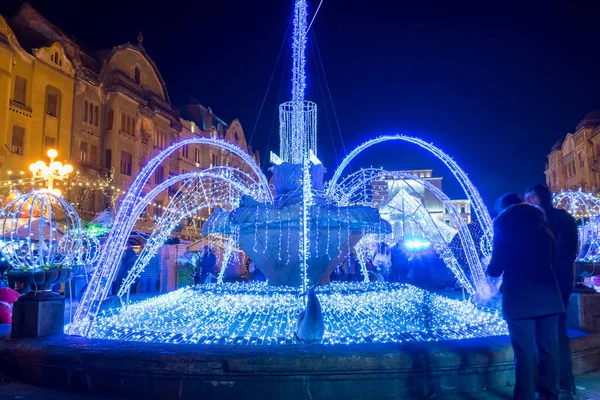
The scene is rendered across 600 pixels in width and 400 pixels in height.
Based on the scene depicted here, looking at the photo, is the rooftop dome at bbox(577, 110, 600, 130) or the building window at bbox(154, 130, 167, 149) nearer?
the building window at bbox(154, 130, 167, 149)

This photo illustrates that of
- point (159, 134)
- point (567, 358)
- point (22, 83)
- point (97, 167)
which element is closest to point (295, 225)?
point (567, 358)

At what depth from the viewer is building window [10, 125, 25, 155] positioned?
2566cm

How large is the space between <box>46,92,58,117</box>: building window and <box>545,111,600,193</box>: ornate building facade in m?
40.4

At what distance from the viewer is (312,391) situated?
4566 mm

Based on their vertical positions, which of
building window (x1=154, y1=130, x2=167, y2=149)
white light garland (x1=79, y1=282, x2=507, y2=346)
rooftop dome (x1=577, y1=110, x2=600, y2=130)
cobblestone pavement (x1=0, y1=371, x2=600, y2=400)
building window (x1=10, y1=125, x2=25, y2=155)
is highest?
rooftop dome (x1=577, y1=110, x2=600, y2=130)

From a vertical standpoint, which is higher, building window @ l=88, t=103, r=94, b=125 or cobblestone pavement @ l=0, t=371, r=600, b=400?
building window @ l=88, t=103, r=94, b=125

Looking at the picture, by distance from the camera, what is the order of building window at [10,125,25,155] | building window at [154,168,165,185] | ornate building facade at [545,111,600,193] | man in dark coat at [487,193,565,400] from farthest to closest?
1. ornate building facade at [545,111,600,193]
2. building window at [154,168,165,185]
3. building window at [10,125,25,155]
4. man in dark coat at [487,193,565,400]

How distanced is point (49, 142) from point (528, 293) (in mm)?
29684

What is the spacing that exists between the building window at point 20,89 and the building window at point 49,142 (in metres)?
2.43

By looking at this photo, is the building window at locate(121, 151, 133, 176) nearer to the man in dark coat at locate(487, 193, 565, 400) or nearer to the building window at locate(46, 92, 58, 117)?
the building window at locate(46, 92, 58, 117)

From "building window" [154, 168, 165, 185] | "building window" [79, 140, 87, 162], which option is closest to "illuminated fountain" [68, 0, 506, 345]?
"building window" [79, 140, 87, 162]

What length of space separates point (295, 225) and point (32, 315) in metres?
5.99

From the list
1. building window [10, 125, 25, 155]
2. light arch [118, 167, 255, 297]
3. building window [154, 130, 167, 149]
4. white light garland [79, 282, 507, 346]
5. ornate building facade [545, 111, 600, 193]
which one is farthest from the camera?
ornate building facade [545, 111, 600, 193]

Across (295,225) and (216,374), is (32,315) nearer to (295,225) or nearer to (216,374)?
(216,374)
